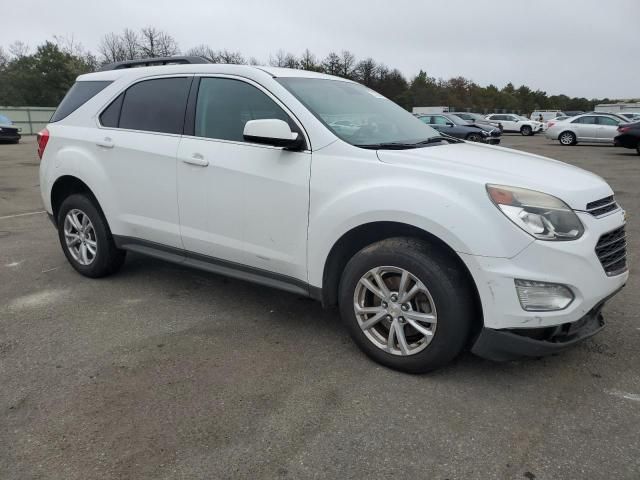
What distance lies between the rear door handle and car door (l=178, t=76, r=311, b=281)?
0.81 m

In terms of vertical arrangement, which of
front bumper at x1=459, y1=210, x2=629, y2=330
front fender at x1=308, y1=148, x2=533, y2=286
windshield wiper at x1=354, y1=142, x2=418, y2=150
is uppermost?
windshield wiper at x1=354, y1=142, x2=418, y2=150

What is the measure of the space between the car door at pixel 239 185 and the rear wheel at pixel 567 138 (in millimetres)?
24177

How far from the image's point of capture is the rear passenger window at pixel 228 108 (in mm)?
3566

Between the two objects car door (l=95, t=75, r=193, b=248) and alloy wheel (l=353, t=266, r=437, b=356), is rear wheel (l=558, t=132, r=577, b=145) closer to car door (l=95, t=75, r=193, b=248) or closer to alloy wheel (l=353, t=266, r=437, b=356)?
car door (l=95, t=75, r=193, b=248)

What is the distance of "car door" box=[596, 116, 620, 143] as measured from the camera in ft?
74.3

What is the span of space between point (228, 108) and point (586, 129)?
24.1 meters

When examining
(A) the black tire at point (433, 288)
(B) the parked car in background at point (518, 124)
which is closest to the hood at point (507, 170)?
(A) the black tire at point (433, 288)

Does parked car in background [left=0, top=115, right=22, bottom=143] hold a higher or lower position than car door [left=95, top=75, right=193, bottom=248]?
lower

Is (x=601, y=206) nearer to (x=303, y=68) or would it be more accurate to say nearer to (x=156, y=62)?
(x=156, y=62)

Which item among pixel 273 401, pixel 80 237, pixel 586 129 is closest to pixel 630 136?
pixel 586 129

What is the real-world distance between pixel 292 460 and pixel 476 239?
142cm

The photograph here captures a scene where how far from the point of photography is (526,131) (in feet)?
119

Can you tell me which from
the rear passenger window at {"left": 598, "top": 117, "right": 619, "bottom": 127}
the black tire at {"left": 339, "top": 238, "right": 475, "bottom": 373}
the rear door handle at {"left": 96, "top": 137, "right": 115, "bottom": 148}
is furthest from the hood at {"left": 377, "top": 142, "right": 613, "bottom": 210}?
the rear passenger window at {"left": 598, "top": 117, "right": 619, "bottom": 127}

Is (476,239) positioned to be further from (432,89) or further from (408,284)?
(432,89)
